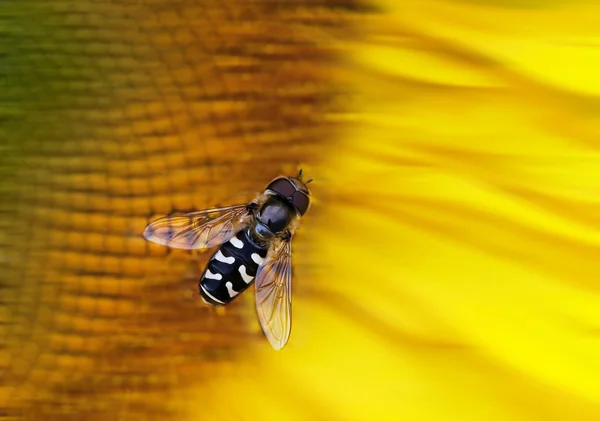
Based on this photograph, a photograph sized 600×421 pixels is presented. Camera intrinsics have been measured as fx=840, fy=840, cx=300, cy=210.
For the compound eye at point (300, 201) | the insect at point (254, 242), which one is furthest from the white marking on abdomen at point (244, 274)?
the compound eye at point (300, 201)

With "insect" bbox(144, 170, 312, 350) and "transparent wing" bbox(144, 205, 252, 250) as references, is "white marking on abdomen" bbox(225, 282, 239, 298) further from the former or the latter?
"transparent wing" bbox(144, 205, 252, 250)

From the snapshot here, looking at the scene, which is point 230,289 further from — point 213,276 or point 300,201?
point 300,201

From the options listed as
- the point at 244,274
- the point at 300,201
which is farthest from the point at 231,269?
the point at 300,201

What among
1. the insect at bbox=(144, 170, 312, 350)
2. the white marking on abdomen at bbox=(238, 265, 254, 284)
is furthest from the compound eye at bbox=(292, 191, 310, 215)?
the white marking on abdomen at bbox=(238, 265, 254, 284)

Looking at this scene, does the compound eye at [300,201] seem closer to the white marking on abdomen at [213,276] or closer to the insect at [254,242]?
the insect at [254,242]

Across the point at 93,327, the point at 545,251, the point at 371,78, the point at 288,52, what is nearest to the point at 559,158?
the point at 545,251
